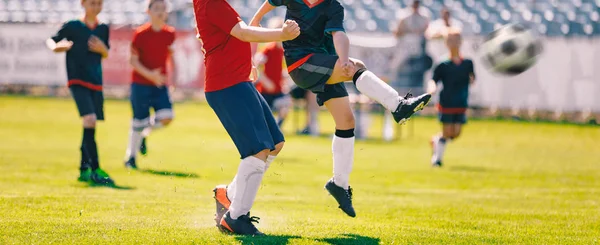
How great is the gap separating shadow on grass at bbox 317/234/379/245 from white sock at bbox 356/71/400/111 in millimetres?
934

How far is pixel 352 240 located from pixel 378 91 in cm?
108

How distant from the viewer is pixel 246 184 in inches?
251

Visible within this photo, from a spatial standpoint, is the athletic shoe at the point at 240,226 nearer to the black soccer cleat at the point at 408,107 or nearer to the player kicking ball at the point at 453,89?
the black soccer cleat at the point at 408,107

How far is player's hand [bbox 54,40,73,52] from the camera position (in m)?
9.99

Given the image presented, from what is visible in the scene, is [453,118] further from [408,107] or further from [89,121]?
[408,107]

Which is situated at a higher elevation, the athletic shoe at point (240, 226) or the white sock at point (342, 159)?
the white sock at point (342, 159)

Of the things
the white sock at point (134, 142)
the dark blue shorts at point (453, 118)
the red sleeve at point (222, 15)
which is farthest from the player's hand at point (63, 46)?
the dark blue shorts at point (453, 118)

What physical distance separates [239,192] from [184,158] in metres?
7.43

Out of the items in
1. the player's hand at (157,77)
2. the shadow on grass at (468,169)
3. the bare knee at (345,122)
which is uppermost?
the player's hand at (157,77)

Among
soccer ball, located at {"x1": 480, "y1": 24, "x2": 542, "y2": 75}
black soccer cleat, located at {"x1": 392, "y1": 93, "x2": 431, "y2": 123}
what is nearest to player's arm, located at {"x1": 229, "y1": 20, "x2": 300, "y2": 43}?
black soccer cleat, located at {"x1": 392, "y1": 93, "x2": 431, "y2": 123}

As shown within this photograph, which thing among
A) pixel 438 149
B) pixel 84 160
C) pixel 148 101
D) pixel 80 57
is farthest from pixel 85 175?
pixel 438 149

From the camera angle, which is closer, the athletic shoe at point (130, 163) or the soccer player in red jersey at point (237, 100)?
the soccer player in red jersey at point (237, 100)

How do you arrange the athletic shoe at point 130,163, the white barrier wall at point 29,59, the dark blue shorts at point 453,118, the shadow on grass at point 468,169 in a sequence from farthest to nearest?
1. the white barrier wall at point 29,59
2. the dark blue shorts at point 453,118
3. the shadow on grass at point 468,169
4. the athletic shoe at point 130,163

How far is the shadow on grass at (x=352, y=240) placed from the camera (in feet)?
20.6
